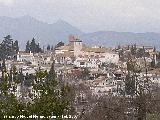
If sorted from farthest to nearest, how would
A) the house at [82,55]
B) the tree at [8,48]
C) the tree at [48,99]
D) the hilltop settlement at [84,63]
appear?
the house at [82,55] < the tree at [8,48] < the hilltop settlement at [84,63] < the tree at [48,99]

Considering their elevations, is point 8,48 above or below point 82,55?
above

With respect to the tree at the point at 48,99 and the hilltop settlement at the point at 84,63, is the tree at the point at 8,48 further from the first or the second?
the tree at the point at 48,99

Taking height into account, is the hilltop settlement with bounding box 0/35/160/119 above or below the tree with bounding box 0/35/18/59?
below

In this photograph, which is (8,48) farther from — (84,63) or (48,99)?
(48,99)

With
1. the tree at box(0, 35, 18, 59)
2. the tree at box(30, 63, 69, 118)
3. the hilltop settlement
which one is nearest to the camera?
the tree at box(30, 63, 69, 118)

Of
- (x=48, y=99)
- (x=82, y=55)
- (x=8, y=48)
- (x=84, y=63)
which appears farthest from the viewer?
(x=82, y=55)

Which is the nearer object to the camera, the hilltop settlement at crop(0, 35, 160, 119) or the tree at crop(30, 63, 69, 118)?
the tree at crop(30, 63, 69, 118)

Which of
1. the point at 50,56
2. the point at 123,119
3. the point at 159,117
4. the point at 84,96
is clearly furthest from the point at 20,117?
the point at 50,56

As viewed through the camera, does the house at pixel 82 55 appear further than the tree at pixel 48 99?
Yes

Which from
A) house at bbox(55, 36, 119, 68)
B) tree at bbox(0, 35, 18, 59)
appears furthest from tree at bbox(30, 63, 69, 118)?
tree at bbox(0, 35, 18, 59)

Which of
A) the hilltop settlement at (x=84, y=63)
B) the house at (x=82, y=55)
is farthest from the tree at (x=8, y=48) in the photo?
the house at (x=82, y=55)

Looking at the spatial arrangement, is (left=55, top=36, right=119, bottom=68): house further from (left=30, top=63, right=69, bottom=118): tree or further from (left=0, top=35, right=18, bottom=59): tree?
(left=30, top=63, right=69, bottom=118): tree

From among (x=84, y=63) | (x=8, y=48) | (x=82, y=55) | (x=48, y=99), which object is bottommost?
(x=84, y=63)

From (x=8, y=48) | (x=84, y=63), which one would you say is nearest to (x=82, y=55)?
(x=84, y=63)
